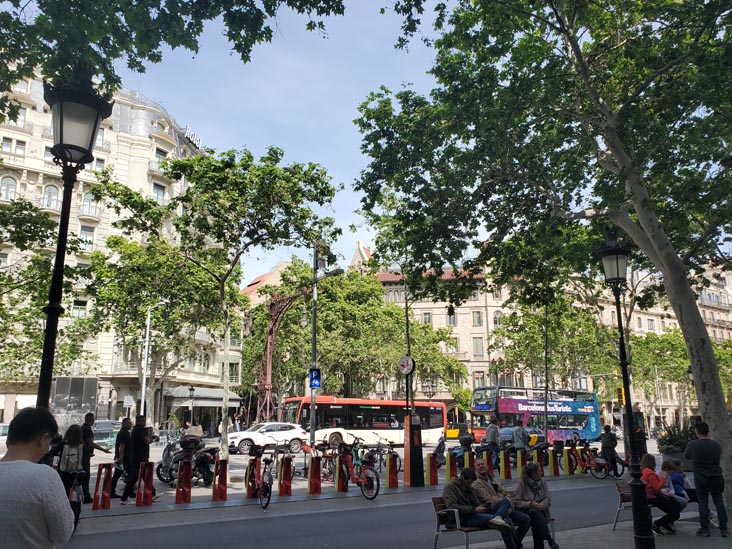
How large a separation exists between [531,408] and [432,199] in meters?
27.3

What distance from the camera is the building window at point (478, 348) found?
67.1 m

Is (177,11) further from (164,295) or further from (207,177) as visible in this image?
(164,295)

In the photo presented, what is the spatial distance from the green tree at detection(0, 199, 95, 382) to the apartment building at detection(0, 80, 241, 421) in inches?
77.7

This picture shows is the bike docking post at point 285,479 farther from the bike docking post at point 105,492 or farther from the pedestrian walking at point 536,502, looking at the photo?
the pedestrian walking at point 536,502

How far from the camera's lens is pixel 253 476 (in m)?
13.2

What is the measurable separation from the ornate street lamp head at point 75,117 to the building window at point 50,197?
40491mm

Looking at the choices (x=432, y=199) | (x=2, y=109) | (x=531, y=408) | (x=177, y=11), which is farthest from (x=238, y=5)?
(x=531, y=408)

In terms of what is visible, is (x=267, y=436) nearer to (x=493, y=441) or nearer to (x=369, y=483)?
(x=493, y=441)

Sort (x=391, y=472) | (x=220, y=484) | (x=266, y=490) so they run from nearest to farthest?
(x=266, y=490) → (x=220, y=484) → (x=391, y=472)

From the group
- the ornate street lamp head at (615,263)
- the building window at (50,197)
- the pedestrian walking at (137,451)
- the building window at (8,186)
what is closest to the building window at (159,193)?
the building window at (50,197)

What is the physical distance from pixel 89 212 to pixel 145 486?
119ft

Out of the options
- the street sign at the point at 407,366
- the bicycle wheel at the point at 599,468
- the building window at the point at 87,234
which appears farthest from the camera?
the building window at the point at 87,234

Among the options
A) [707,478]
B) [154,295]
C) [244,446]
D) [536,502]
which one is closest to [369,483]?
[536,502]

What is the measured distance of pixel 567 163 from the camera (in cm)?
1435
